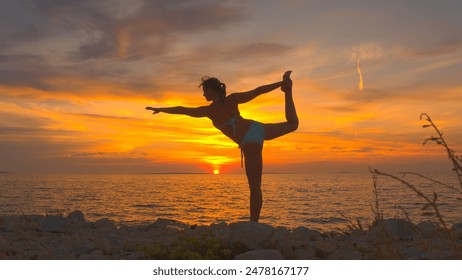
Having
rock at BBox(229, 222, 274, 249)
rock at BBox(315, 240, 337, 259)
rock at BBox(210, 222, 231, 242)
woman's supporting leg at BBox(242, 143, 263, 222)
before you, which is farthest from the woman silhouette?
rock at BBox(315, 240, 337, 259)

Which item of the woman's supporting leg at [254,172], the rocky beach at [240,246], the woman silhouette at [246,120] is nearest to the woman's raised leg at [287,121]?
the woman silhouette at [246,120]

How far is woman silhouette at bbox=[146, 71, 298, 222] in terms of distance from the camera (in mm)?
7859

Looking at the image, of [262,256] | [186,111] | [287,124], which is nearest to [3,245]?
[186,111]

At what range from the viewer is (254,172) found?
780 centimetres

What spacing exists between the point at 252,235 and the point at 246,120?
2.49 metres

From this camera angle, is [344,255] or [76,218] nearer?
[344,255]

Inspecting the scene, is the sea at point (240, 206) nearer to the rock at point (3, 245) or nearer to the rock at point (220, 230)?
the rock at point (220, 230)

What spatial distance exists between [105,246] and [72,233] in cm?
213

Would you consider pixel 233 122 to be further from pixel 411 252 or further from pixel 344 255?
pixel 411 252

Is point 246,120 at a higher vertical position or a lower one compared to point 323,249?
higher

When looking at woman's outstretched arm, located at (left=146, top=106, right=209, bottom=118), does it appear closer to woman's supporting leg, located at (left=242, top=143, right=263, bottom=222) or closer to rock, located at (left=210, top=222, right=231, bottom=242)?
woman's supporting leg, located at (left=242, top=143, right=263, bottom=222)

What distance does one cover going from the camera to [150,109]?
796cm

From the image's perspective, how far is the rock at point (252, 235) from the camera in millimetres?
6078
